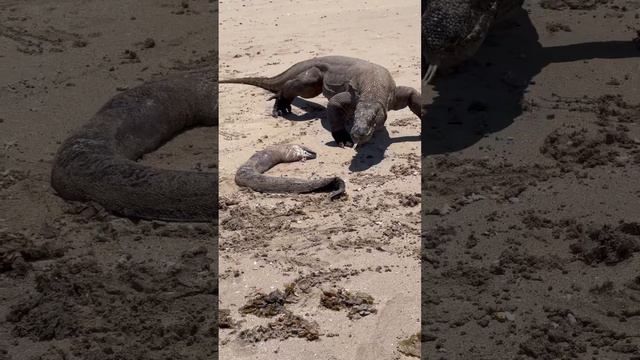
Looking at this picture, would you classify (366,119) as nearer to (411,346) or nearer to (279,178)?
(279,178)

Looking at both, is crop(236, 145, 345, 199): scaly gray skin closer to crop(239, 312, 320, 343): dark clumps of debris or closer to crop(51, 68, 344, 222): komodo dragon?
crop(51, 68, 344, 222): komodo dragon

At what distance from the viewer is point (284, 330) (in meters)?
5.44

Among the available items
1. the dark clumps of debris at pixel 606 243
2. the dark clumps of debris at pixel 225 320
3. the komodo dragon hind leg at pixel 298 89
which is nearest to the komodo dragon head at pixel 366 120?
the komodo dragon hind leg at pixel 298 89

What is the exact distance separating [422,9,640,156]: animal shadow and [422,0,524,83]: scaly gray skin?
42cm

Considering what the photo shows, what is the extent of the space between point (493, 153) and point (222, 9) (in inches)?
185

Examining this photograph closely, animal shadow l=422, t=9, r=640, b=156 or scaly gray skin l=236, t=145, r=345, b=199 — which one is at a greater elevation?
animal shadow l=422, t=9, r=640, b=156

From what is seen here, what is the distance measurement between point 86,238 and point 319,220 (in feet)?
4.73

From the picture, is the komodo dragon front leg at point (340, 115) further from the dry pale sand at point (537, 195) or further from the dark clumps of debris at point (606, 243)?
the dark clumps of debris at point (606, 243)

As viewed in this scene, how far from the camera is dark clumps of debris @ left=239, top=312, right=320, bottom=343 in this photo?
17.7ft

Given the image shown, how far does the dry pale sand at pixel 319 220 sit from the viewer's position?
542cm

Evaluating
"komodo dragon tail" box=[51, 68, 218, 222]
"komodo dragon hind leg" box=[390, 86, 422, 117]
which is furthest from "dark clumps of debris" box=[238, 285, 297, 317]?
"komodo dragon hind leg" box=[390, 86, 422, 117]

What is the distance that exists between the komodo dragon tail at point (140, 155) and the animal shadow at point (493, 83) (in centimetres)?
174

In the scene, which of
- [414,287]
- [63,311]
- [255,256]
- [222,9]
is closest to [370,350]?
[414,287]

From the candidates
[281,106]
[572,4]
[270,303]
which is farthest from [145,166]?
[572,4]
